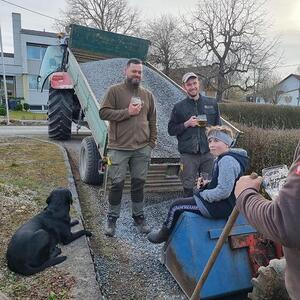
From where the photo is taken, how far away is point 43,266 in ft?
10.6

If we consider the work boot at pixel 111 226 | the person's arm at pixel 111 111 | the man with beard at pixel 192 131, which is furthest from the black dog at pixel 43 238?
the man with beard at pixel 192 131

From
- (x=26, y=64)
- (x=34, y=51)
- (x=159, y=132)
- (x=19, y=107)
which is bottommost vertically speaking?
(x=19, y=107)

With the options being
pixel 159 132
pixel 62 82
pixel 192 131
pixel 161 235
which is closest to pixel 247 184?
pixel 161 235

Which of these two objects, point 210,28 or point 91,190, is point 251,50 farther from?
point 91,190

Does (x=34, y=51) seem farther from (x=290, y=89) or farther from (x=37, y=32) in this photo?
(x=290, y=89)

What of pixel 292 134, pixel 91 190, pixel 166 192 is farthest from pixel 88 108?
pixel 292 134

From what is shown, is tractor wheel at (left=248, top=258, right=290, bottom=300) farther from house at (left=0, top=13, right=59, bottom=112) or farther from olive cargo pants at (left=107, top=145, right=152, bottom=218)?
house at (left=0, top=13, right=59, bottom=112)

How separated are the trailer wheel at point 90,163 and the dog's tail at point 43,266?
2.44 metres

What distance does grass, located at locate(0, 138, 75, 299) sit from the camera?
2936mm

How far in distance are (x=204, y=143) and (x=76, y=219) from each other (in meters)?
1.77

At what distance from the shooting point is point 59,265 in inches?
131

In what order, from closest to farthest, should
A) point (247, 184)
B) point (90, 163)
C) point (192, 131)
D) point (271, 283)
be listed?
point (247, 184) → point (271, 283) → point (192, 131) → point (90, 163)

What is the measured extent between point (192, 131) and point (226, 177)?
1527 millimetres

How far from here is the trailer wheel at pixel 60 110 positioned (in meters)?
7.67
